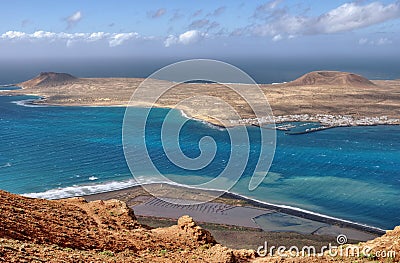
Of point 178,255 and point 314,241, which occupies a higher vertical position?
point 178,255

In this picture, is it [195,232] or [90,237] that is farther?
[195,232]

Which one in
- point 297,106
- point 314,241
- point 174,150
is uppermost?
point 297,106

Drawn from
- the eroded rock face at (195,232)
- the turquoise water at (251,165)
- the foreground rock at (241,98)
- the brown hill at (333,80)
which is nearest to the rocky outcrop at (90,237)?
the eroded rock face at (195,232)

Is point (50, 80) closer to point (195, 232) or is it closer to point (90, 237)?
point (195, 232)

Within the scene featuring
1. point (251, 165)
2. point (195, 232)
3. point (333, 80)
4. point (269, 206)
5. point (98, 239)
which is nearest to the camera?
point (98, 239)

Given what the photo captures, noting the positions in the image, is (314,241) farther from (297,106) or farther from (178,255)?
(297,106)

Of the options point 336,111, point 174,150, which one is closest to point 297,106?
point 336,111

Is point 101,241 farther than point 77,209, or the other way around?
point 77,209

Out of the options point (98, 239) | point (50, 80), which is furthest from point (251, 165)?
point (50, 80)
